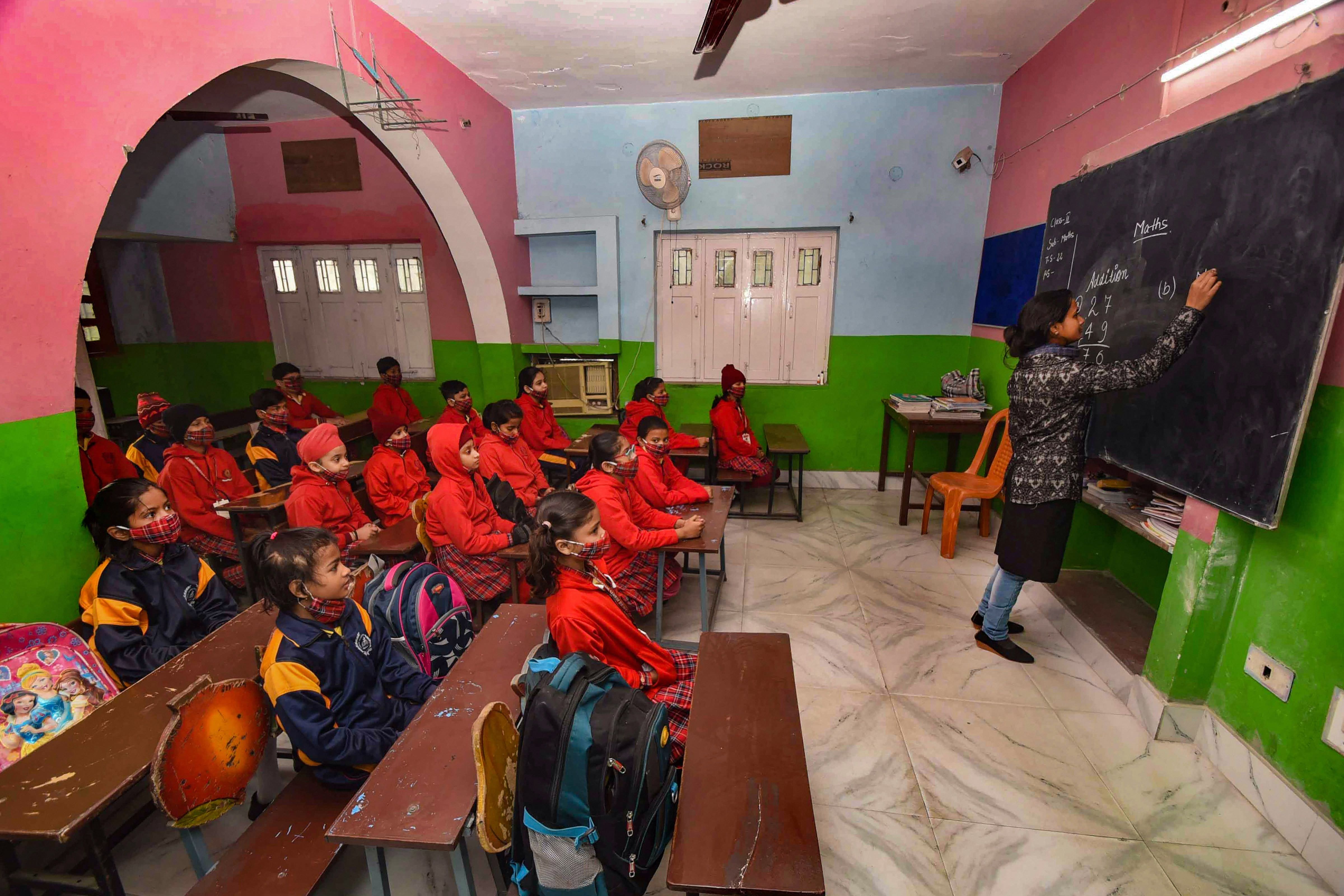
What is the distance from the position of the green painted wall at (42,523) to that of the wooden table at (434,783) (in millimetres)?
1438

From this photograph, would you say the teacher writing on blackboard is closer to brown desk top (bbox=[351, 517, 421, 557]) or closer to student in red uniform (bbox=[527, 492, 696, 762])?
student in red uniform (bbox=[527, 492, 696, 762])

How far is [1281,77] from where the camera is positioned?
1.91m

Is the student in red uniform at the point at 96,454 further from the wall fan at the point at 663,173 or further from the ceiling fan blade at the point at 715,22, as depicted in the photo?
the wall fan at the point at 663,173

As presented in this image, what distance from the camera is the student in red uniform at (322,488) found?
2.96 metres

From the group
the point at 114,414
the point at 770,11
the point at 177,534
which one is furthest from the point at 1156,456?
the point at 114,414

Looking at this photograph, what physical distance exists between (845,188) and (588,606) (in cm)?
468

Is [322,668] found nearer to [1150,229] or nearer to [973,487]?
[1150,229]

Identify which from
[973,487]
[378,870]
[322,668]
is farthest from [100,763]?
[973,487]

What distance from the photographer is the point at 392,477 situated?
3684 mm

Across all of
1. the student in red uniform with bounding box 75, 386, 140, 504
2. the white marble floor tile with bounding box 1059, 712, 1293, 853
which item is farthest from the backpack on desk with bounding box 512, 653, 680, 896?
the student in red uniform with bounding box 75, 386, 140, 504

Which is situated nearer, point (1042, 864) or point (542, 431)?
point (1042, 864)

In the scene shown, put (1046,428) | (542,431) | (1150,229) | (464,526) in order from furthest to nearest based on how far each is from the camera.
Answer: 1. (542,431)
2. (464,526)
3. (1046,428)
4. (1150,229)

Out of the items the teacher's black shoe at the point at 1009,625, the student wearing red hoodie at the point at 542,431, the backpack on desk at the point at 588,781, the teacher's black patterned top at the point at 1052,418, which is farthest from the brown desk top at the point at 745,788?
the student wearing red hoodie at the point at 542,431

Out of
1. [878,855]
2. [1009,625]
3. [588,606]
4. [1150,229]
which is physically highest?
[1150,229]
